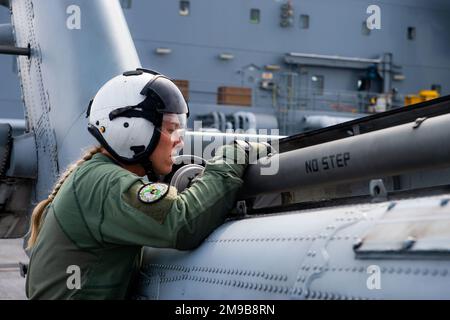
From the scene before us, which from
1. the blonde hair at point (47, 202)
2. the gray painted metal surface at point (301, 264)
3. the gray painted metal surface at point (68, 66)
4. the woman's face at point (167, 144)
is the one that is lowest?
the gray painted metal surface at point (301, 264)

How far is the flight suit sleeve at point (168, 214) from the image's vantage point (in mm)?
2436

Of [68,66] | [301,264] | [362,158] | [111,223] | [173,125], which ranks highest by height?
[68,66]

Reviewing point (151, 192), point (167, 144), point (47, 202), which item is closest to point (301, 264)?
point (151, 192)

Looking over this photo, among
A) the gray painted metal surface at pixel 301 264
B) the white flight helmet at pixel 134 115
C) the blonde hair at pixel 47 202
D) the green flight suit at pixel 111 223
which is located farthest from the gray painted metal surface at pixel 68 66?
the gray painted metal surface at pixel 301 264

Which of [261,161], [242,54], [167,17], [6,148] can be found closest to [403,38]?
[242,54]

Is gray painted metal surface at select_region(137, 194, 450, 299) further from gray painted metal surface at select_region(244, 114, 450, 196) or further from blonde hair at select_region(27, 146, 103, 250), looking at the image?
blonde hair at select_region(27, 146, 103, 250)

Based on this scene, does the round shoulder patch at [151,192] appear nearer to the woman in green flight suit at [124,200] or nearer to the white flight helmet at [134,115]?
the woman in green flight suit at [124,200]

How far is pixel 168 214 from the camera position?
2447mm

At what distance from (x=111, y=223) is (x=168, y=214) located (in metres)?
0.22

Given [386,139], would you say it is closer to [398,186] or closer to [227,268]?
[398,186]

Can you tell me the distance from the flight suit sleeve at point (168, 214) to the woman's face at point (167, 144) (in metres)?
0.19

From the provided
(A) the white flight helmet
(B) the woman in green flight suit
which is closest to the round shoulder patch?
(B) the woman in green flight suit

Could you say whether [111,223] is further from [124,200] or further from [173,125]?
[173,125]

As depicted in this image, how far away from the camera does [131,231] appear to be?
2.46m
